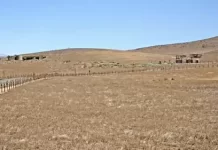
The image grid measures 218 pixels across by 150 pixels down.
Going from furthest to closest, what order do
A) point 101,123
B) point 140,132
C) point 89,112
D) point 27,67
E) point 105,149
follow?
point 27,67 → point 89,112 → point 101,123 → point 140,132 → point 105,149

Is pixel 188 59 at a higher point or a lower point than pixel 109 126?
higher

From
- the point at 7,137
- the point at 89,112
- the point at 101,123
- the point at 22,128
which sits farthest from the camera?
the point at 89,112

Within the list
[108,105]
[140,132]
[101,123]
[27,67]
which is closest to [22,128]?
[101,123]

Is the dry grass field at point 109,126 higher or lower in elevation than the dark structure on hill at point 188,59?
lower

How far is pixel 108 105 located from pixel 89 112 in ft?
14.9

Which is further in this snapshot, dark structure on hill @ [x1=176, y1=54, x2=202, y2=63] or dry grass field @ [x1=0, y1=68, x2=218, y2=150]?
dark structure on hill @ [x1=176, y1=54, x2=202, y2=63]

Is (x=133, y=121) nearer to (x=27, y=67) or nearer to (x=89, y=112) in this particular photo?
(x=89, y=112)

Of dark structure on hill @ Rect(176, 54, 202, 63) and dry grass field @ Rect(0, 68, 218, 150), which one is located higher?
dark structure on hill @ Rect(176, 54, 202, 63)

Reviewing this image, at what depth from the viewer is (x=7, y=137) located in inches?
669

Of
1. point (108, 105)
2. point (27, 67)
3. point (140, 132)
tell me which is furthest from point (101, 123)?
point (27, 67)

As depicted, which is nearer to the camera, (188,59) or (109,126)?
(109,126)

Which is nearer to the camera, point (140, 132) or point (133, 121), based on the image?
point (140, 132)

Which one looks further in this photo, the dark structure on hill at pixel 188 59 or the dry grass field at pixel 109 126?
the dark structure on hill at pixel 188 59

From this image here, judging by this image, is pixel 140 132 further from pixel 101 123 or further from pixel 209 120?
pixel 209 120
